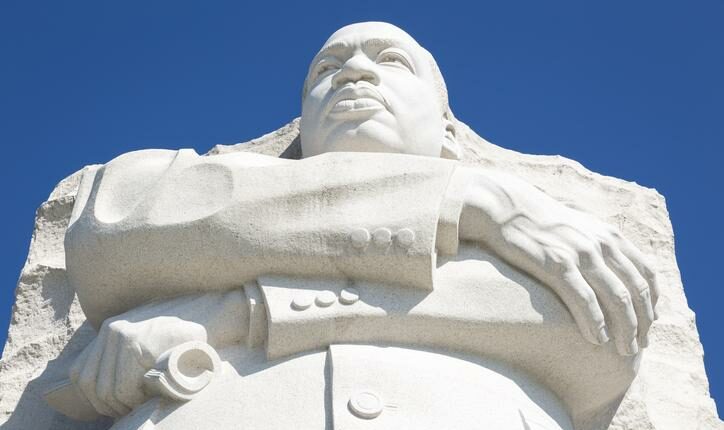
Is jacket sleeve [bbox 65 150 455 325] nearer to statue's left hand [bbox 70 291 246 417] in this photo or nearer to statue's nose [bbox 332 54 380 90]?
statue's left hand [bbox 70 291 246 417]

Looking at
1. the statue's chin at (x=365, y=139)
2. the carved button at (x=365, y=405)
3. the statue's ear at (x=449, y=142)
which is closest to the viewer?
the carved button at (x=365, y=405)

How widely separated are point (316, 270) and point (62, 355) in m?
1.59

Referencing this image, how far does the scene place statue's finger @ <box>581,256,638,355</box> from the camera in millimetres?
4750

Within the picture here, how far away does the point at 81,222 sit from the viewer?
4.94 m

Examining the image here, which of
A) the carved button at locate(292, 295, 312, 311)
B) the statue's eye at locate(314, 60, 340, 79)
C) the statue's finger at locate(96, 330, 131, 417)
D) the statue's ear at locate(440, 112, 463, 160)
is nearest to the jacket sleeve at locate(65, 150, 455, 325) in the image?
the carved button at locate(292, 295, 312, 311)

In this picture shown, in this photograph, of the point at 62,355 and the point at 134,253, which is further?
the point at 62,355

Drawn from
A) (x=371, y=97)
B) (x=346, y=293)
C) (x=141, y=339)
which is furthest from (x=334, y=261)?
(x=371, y=97)

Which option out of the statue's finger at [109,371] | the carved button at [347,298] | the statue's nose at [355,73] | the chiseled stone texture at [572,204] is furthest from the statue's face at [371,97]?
the statue's finger at [109,371]

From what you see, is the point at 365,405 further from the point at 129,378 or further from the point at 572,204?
the point at 572,204

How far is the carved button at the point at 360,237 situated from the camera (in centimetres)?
465

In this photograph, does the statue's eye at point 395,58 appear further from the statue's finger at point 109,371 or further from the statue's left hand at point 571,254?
the statue's finger at point 109,371

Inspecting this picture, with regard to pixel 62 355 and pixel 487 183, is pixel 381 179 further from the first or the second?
pixel 62 355

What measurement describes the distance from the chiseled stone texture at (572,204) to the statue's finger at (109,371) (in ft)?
2.02

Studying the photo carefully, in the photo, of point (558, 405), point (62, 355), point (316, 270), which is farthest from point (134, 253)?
point (558, 405)
